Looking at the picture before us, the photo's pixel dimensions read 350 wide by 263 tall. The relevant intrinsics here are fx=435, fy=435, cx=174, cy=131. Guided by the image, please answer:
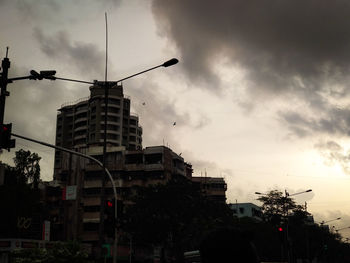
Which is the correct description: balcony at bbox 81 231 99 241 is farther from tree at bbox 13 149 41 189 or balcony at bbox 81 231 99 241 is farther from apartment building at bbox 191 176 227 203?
apartment building at bbox 191 176 227 203

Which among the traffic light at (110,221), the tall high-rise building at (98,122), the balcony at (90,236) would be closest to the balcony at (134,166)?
the balcony at (90,236)

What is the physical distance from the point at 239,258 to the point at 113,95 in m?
107

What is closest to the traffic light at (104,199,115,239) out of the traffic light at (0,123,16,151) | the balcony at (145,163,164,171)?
the traffic light at (0,123,16,151)

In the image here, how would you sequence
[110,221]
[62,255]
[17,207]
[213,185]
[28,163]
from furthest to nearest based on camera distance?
[213,185], [28,163], [17,207], [62,255], [110,221]

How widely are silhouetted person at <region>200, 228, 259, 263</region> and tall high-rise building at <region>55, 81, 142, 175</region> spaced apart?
3930 inches

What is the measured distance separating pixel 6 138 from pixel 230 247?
43.2ft

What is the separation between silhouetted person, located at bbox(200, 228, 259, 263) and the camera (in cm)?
230

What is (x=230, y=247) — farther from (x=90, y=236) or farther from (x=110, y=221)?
(x=90, y=236)

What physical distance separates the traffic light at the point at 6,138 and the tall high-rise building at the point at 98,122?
87180mm

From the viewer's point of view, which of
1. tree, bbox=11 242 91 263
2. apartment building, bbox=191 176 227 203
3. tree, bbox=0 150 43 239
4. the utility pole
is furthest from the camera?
apartment building, bbox=191 176 227 203

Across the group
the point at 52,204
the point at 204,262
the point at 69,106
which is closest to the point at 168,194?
the point at 52,204

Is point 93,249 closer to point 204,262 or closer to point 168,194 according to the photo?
point 168,194

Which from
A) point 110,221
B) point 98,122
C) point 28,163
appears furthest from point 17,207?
point 98,122

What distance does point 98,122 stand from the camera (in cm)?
10356
